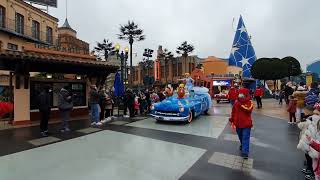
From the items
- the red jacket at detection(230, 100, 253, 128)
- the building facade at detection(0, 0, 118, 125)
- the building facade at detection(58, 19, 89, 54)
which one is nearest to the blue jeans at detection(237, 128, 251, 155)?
the red jacket at detection(230, 100, 253, 128)

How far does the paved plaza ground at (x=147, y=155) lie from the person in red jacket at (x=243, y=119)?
13.1 inches

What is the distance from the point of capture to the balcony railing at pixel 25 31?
29.4m

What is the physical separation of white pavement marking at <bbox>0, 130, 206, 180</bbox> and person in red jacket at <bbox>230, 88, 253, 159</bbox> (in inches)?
42.4

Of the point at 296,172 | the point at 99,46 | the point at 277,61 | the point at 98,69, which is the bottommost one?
the point at 296,172

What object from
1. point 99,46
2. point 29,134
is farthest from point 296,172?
point 99,46

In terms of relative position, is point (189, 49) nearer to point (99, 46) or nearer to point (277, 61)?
point (99, 46)

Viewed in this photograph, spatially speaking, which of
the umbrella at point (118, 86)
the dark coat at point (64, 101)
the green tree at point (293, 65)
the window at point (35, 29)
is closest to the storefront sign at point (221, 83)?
the green tree at point (293, 65)

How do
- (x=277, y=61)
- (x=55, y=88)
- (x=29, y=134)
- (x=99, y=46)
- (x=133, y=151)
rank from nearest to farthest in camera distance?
(x=133, y=151) < (x=29, y=134) < (x=55, y=88) < (x=277, y=61) < (x=99, y=46)

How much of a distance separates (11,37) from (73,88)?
18386 millimetres

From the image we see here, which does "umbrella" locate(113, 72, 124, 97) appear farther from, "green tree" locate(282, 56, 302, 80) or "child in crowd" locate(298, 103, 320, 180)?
"green tree" locate(282, 56, 302, 80)

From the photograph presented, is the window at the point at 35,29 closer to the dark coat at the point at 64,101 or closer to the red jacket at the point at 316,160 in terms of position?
the dark coat at the point at 64,101

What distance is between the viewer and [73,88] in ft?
50.7

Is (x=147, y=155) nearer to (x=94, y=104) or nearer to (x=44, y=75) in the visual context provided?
(x=94, y=104)

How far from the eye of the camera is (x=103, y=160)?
664 centimetres
